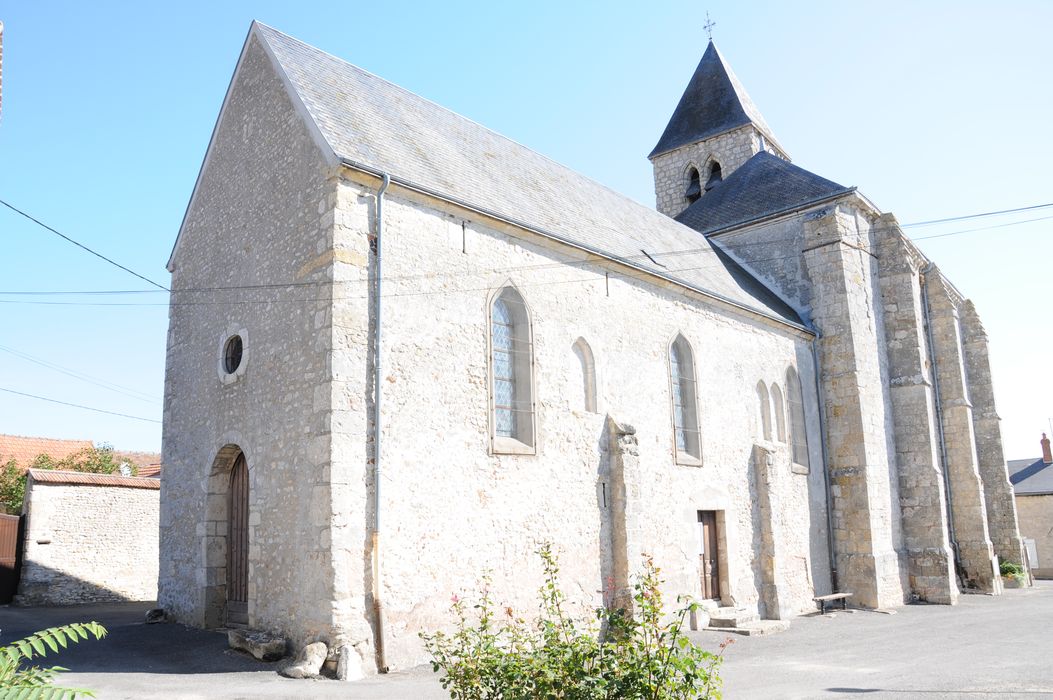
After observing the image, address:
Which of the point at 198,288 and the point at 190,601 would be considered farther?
the point at 198,288

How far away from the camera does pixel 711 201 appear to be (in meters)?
22.1

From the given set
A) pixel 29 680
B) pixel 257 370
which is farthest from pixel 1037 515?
pixel 29 680

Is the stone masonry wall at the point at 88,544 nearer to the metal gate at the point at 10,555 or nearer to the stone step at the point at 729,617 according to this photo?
the metal gate at the point at 10,555

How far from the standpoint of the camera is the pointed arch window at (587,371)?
39.2 ft

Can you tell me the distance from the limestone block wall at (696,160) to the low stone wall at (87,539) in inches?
726

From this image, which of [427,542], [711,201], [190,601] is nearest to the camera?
[427,542]

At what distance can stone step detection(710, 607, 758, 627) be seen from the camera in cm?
1258

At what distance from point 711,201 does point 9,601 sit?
744 inches

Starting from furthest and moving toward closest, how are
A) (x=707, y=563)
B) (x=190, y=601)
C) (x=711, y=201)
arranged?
(x=711, y=201), (x=707, y=563), (x=190, y=601)

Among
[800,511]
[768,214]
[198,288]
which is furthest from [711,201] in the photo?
[198,288]

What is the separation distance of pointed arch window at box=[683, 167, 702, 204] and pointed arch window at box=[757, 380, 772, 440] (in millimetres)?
12982

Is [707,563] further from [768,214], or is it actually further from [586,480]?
[768,214]

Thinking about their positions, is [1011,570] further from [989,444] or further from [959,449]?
[959,449]

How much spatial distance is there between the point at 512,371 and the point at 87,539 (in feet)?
→ 34.5
